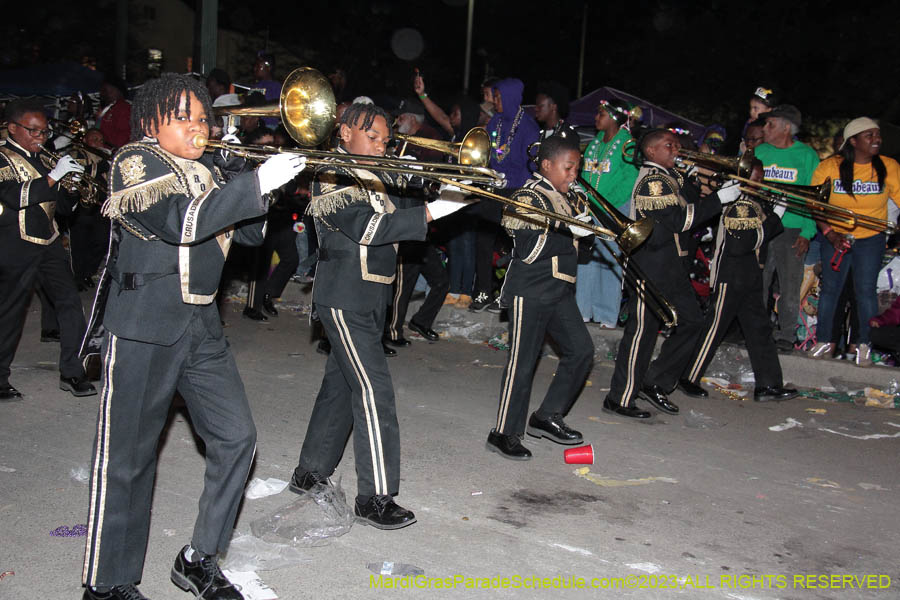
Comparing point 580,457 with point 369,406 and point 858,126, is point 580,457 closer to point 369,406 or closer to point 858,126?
point 369,406

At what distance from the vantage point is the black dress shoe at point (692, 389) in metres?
7.41

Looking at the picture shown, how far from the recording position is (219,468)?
142 inches

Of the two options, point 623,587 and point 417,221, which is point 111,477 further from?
point 623,587

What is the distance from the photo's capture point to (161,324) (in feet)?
11.3

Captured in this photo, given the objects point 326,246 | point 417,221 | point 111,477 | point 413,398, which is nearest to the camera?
point 111,477

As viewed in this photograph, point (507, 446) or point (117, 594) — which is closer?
point (117, 594)

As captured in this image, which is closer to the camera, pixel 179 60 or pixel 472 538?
pixel 472 538

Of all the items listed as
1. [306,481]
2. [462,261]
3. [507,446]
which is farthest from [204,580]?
[462,261]

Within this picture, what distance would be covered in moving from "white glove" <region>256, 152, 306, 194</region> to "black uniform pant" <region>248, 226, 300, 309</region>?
6.31 meters

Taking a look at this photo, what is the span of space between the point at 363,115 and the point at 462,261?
18.0 feet

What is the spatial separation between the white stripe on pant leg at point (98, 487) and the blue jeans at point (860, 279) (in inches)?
265

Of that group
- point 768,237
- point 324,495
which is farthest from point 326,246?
point 768,237

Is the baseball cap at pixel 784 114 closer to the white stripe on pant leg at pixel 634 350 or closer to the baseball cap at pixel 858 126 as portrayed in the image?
the baseball cap at pixel 858 126

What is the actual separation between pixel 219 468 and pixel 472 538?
1390mm
